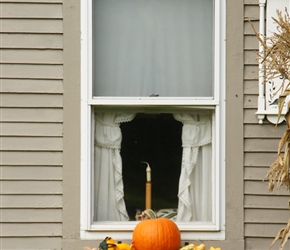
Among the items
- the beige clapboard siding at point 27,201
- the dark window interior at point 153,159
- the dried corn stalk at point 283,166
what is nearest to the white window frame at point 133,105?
the dark window interior at point 153,159

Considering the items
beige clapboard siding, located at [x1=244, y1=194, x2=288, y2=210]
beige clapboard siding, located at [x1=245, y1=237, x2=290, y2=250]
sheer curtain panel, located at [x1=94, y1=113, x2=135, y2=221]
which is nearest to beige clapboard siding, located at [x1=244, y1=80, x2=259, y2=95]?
beige clapboard siding, located at [x1=244, y1=194, x2=288, y2=210]

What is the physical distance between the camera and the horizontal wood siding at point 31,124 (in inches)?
235

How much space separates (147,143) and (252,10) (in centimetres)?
130

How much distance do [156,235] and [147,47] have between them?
57.2 inches

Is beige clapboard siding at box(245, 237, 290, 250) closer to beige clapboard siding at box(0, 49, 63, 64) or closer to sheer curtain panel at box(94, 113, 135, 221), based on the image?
sheer curtain panel at box(94, 113, 135, 221)

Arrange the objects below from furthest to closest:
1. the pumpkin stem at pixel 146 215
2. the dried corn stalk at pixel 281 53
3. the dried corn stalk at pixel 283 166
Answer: the pumpkin stem at pixel 146 215
the dried corn stalk at pixel 283 166
the dried corn stalk at pixel 281 53

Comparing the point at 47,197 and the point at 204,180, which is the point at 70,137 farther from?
the point at 204,180

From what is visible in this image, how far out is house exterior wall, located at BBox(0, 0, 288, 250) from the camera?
5.96m

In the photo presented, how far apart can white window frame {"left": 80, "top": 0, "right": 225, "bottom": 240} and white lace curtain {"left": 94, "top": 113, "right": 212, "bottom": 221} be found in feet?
0.28

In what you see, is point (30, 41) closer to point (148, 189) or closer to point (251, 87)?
point (148, 189)

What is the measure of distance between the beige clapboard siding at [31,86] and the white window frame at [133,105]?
Answer: 214mm

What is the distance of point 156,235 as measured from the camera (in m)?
5.70

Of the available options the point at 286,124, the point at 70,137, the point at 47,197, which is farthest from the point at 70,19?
the point at 286,124

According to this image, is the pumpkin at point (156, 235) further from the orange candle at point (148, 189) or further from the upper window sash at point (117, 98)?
the upper window sash at point (117, 98)
